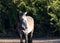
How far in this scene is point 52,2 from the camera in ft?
36.4

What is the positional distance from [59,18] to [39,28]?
1.09 meters

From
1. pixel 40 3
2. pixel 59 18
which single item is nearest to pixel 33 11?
pixel 40 3

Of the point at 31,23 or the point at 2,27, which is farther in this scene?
the point at 2,27

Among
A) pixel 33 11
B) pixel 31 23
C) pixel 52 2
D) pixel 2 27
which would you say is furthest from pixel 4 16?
pixel 31 23

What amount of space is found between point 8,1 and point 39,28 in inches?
73.2

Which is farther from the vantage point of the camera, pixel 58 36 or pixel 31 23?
pixel 58 36

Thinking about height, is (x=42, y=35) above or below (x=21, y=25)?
below

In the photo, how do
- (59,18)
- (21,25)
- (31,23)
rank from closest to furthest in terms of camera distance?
(21,25), (31,23), (59,18)

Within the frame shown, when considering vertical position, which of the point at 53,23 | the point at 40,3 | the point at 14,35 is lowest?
the point at 14,35

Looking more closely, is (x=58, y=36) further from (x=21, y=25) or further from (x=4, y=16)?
(x=21, y=25)

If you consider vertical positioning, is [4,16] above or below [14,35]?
above

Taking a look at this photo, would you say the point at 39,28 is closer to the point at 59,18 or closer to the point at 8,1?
the point at 59,18

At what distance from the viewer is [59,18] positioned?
429 inches


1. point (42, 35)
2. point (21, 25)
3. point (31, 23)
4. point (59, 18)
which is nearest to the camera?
point (21, 25)
